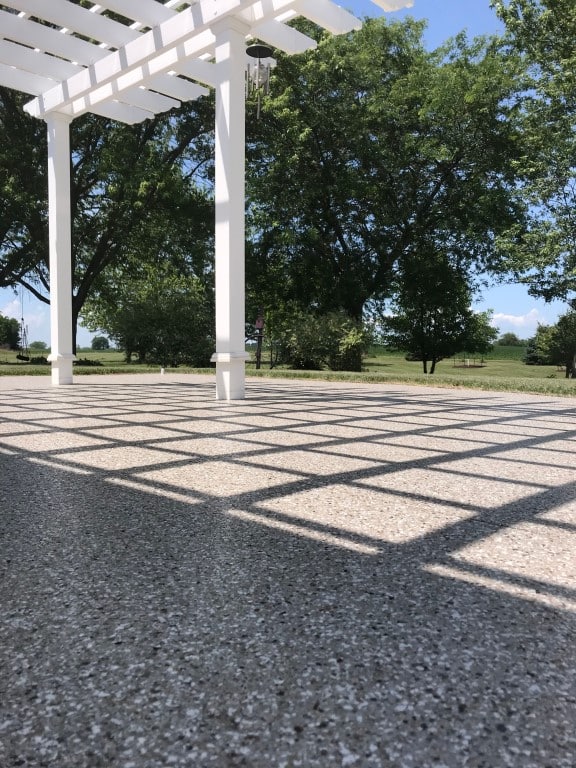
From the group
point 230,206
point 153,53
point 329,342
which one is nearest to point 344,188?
point 329,342

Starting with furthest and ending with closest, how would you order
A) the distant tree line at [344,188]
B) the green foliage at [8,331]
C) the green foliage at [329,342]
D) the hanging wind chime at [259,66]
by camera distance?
the green foliage at [8,331], the distant tree line at [344,188], the green foliage at [329,342], the hanging wind chime at [259,66]

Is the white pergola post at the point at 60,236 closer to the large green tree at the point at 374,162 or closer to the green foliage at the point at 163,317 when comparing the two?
the large green tree at the point at 374,162

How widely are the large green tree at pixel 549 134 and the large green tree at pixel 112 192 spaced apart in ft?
30.0

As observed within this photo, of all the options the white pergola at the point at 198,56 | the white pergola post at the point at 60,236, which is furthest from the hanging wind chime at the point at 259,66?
the white pergola post at the point at 60,236

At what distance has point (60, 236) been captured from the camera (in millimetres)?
9781

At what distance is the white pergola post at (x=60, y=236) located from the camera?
9.66 metres

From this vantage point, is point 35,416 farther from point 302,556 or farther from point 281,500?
point 302,556

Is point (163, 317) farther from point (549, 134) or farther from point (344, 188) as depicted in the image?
point (549, 134)

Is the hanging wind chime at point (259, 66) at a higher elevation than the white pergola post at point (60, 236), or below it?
higher

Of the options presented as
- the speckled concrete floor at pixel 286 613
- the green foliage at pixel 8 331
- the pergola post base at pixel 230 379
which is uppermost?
the green foliage at pixel 8 331

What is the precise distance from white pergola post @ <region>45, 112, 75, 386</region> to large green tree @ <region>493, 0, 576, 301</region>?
1183 centimetres

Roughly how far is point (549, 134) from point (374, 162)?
5208 mm

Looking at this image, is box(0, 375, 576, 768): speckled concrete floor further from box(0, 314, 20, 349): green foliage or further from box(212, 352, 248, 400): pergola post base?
box(0, 314, 20, 349): green foliage

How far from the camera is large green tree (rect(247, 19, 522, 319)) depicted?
57.7 feet
